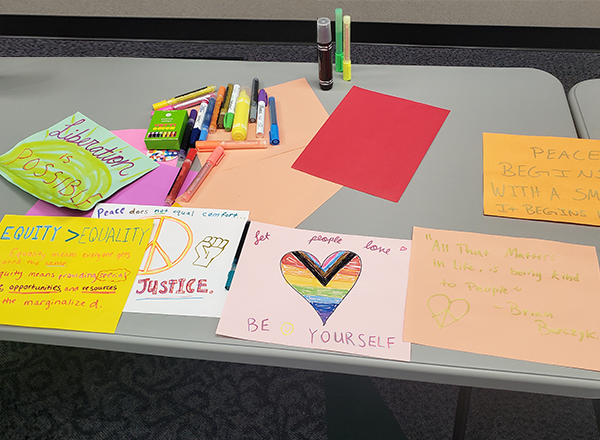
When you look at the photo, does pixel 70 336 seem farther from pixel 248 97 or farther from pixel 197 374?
pixel 197 374

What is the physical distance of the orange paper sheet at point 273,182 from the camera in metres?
0.77

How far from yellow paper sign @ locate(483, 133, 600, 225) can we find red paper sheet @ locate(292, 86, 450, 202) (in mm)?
122

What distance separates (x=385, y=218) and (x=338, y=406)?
0.67 meters

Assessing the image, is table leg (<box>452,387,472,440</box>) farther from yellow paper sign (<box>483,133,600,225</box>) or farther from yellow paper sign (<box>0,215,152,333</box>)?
yellow paper sign (<box>0,215,152,333</box>)

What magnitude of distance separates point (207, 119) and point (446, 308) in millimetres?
562

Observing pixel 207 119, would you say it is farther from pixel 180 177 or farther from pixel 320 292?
pixel 320 292

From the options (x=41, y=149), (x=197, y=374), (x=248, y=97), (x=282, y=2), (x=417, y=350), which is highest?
(x=282, y=2)

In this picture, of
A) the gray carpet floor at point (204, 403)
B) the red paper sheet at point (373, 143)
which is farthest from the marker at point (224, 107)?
the gray carpet floor at point (204, 403)

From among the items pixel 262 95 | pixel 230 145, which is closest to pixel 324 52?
pixel 262 95

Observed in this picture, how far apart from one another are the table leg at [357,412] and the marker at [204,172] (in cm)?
70

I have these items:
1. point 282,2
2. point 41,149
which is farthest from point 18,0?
point 41,149

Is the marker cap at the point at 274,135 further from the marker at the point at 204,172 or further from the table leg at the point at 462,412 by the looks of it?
the table leg at the point at 462,412

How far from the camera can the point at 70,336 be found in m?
0.64

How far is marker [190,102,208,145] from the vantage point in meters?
0.87
